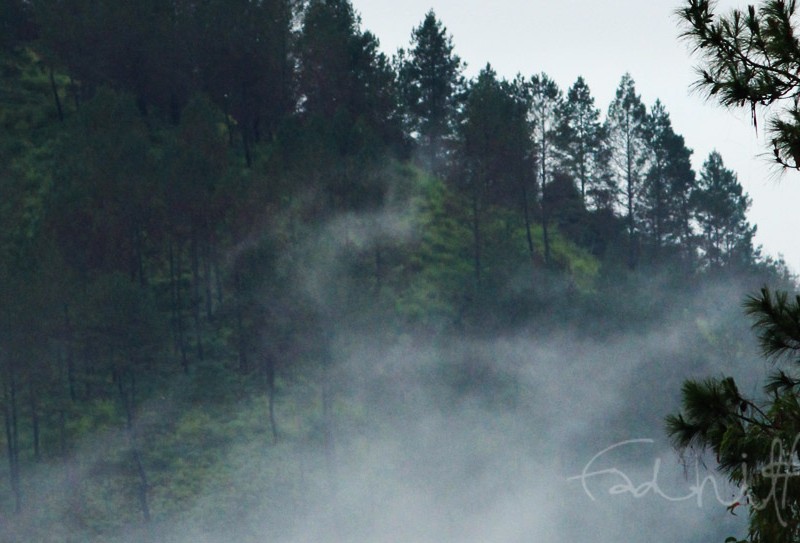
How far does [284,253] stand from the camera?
168 feet

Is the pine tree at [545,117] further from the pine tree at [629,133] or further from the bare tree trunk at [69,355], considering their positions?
the bare tree trunk at [69,355]

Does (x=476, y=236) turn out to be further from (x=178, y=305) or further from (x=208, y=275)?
(x=178, y=305)

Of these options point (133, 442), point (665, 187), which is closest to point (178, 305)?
point (133, 442)

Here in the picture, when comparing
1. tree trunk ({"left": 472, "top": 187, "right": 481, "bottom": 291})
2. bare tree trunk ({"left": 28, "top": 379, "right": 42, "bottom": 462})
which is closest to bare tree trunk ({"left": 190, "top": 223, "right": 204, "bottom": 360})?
bare tree trunk ({"left": 28, "top": 379, "right": 42, "bottom": 462})

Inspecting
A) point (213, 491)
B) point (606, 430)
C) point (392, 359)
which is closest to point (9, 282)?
point (213, 491)

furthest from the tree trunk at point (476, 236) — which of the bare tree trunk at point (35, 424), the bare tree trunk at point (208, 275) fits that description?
the bare tree trunk at point (35, 424)

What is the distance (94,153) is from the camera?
170 ft

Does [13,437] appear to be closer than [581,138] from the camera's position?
Yes

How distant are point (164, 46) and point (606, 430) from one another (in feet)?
114

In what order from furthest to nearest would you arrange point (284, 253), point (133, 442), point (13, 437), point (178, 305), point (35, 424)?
point (178, 305), point (284, 253), point (133, 442), point (13, 437), point (35, 424)

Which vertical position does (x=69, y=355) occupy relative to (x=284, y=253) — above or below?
below

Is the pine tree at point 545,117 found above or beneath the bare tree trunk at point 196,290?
above

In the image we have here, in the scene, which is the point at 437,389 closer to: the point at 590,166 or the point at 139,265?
the point at 139,265

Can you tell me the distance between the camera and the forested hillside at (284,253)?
1839 inches
